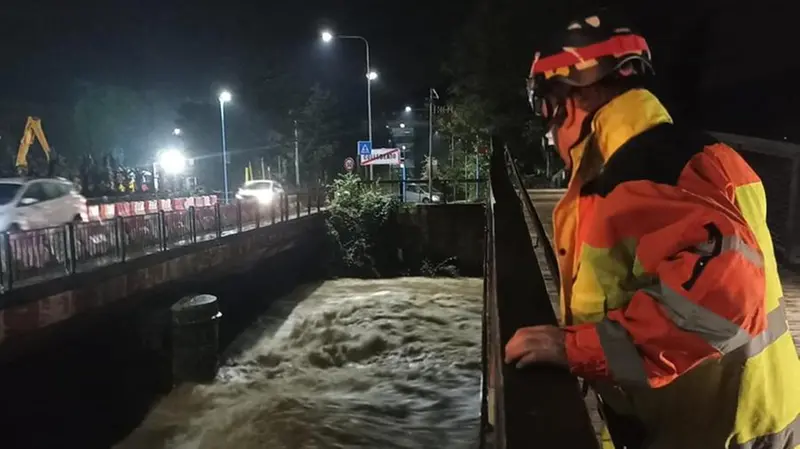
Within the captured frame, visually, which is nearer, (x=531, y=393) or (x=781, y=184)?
(x=531, y=393)

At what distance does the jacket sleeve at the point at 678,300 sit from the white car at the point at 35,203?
1441cm

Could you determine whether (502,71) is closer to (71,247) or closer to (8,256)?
(71,247)

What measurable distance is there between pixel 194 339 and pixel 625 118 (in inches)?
472

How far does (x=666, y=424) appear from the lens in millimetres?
1710

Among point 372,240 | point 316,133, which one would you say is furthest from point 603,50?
Result: point 316,133

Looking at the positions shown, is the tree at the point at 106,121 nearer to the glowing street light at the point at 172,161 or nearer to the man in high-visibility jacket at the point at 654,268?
the glowing street light at the point at 172,161

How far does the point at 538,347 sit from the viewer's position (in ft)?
4.85

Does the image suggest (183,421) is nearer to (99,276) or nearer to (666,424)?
(99,276)

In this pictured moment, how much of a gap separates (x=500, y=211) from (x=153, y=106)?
188ft

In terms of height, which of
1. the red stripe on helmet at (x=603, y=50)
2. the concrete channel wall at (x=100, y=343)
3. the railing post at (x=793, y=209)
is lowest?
the concrete channel wall at (x=100, y=343)

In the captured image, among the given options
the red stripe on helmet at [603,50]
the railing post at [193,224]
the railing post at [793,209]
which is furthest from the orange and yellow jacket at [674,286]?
the railing post at [193,224]

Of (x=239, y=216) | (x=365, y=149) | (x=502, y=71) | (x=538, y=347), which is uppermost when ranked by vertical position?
(x=502, y=71)

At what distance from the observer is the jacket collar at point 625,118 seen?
5.43 feet

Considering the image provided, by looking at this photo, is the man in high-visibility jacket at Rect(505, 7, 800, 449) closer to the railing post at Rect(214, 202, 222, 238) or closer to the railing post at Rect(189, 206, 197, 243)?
the railing post at Rect(189, 206, 197, 243)
